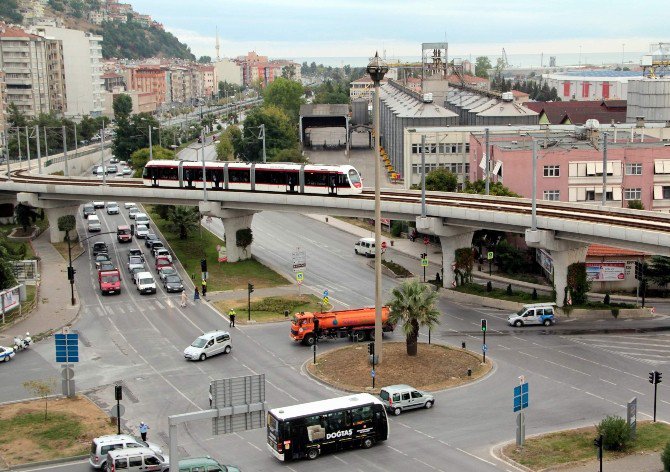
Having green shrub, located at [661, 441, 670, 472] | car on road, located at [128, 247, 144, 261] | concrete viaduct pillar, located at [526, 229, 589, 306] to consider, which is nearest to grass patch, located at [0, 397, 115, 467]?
green shrub, located at [661, 441, 670, 472]

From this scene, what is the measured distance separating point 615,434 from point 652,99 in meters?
94.5

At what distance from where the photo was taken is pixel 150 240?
96.8m

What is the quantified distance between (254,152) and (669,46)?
68750 mm

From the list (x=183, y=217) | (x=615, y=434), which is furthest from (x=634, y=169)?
(x=615, y=434)

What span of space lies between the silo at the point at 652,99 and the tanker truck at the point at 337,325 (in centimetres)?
7840

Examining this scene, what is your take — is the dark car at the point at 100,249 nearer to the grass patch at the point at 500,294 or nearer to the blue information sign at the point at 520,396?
the grass patch at the point at 500,294

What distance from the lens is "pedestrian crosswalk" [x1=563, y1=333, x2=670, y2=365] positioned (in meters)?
58.0

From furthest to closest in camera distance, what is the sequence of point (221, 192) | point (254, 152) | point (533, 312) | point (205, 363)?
point (254, 152), point (221, 192), point (533, 312), point (205, 363)

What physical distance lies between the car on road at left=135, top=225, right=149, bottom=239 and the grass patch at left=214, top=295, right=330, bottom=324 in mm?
30055

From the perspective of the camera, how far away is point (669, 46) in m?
135

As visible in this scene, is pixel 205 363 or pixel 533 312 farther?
pixel 533 312

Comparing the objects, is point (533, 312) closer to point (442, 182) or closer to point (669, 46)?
point (442, 182)

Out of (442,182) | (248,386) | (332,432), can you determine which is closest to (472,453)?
(332,432)

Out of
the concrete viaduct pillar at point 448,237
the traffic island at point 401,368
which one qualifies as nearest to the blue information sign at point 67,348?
the traffic island at point 401,368
